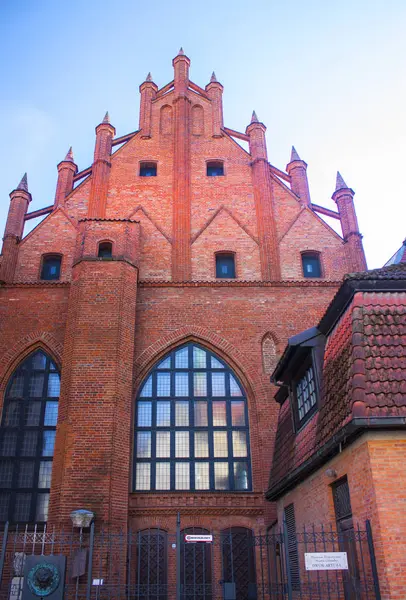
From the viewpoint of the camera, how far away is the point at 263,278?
17.3 metres

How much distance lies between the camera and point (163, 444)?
15.1m

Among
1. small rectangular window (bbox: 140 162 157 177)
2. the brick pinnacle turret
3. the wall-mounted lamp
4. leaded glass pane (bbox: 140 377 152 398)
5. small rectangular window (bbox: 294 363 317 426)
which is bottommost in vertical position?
the wall-mounted lamp

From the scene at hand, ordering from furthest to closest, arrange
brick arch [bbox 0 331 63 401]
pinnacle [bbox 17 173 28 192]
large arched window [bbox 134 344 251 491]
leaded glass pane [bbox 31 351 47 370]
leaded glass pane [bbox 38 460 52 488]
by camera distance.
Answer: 1. pinnacle [bbox 17 173 28 192]
2. leaded glass pane [bbox 31 351 47 370]
3. brick arch [bbox 0 331 63 401]
4. large arched window [bbox 134 344 251 491]
5. leaded glass pane [bbox 38 460 52 488]

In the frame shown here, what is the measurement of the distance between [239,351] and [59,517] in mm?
6501

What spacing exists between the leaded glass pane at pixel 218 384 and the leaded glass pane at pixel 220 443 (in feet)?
3.73

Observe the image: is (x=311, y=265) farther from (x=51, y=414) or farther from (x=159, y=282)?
(x=51, y=414)

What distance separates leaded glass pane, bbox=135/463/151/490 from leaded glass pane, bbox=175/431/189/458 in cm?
86

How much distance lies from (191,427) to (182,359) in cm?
202

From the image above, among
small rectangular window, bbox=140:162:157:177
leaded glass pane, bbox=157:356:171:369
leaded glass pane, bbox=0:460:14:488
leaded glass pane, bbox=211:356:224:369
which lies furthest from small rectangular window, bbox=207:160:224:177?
leaded glass pane, bbox=0:460:14:488

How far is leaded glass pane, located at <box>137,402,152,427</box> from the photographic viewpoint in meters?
15.4

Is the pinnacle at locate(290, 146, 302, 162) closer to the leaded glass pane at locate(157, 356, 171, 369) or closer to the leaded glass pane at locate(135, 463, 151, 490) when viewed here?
the leaded glass pane at locate(157, 356, 171, 369)

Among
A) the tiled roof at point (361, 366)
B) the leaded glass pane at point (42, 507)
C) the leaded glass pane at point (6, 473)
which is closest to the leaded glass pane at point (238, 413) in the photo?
the tiled roof at point (361, 366)

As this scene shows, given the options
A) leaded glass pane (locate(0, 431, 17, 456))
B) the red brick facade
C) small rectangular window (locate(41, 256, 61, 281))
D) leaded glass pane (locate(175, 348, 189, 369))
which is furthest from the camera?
small rectangular window (locate(41, 256, 61, 281))

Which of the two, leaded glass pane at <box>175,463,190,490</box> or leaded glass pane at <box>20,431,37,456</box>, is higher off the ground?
leaded glass pane at <box>20,431,37,456</box>
